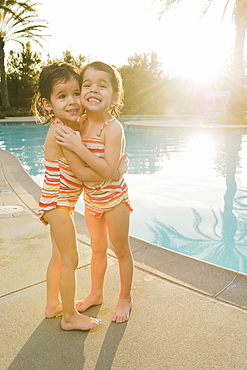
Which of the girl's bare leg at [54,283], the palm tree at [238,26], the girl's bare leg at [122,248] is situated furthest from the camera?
the palm tree at [238,26]

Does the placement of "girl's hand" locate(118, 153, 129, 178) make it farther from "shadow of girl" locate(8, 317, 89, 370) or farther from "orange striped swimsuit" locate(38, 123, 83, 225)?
"shadow of girl" locate(8, 317, 89, 370)

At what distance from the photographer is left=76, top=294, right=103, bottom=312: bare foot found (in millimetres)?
2312

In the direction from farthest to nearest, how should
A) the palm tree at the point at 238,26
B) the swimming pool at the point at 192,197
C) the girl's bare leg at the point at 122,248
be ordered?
A: the palm tree at the point at 238,26 → the swimming pool at the point at 192,197 → the girl's bare leg at the point at 122,248

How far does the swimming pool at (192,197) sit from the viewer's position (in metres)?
4.37

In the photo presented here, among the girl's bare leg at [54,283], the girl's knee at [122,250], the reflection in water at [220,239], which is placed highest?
the girl's knee at [122,250]

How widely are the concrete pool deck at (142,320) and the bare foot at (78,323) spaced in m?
0.03

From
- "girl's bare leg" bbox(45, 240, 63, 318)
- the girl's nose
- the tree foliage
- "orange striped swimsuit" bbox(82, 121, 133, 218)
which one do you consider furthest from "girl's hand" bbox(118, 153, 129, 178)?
the tree foliage

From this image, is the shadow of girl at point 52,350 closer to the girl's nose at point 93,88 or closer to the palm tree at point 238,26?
the girl's nose at point 93,88

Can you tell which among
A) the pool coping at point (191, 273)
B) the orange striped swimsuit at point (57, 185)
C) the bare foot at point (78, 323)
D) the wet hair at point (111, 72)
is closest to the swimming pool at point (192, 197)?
the pool coping at point (191, 273)

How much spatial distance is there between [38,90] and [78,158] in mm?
513

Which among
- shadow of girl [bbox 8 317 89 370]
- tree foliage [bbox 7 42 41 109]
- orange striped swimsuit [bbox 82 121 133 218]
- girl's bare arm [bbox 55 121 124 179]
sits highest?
tree foliage [bbox 7 42 41 109]

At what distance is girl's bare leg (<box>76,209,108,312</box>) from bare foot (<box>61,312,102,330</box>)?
7.8 inches

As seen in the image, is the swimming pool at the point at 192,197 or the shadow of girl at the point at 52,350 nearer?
the shadow of girl at the point at 52,350

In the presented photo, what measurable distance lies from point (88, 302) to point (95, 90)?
1.39 metres
